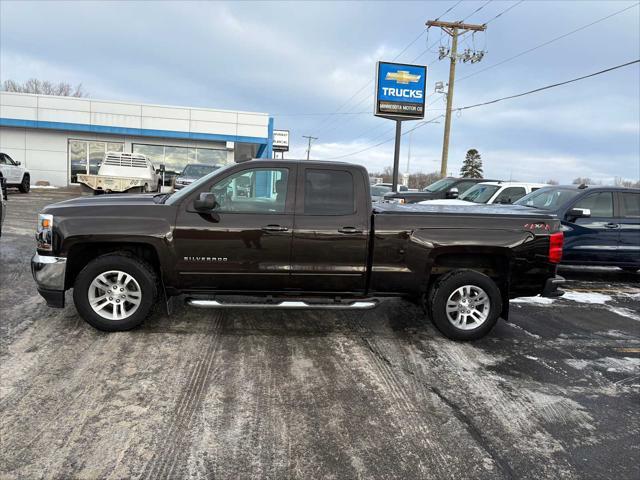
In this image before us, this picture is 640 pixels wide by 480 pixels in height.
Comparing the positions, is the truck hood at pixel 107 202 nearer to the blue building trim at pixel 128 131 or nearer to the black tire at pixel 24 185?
the black tire at pixel 24 185

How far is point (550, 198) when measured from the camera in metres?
9.36

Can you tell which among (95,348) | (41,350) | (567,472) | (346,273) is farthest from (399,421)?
(41,350)

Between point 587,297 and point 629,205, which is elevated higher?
point 629,205

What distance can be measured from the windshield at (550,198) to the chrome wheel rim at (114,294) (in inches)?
297

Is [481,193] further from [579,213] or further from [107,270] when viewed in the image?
[107,270]

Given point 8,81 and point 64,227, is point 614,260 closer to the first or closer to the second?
point 64,227

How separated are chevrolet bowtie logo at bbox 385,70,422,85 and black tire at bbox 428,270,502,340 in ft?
42.2

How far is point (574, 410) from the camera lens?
12.3 ft

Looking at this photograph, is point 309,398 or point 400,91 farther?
point 400,91

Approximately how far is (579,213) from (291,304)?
6054 mm

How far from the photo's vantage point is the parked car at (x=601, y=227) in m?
8.51

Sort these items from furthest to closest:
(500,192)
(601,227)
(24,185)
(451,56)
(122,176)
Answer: (451,56), (24,185), (122,176), (500,192), (601,227)

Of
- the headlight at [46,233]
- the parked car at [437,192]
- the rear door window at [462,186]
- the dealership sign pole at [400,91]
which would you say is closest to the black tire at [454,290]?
the headlight at [46,233]

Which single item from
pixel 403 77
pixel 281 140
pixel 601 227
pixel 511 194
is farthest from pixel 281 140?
pixel 601 227
